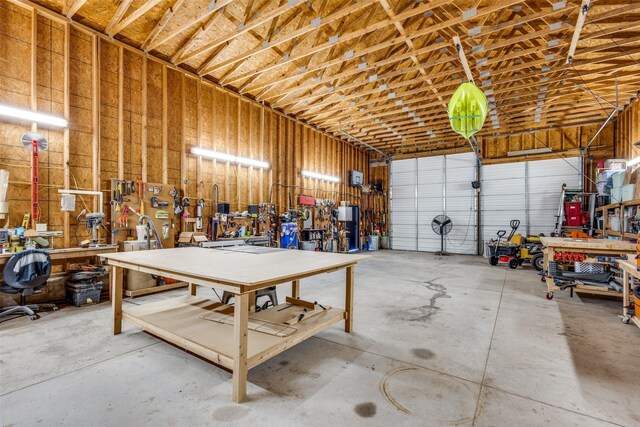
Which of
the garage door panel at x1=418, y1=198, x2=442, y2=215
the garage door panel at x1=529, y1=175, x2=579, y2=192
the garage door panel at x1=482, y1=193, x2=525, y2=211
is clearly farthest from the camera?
the garage door panel at x1=418, y1=198, x2=442, y2=215

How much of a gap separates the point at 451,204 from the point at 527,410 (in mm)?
10415

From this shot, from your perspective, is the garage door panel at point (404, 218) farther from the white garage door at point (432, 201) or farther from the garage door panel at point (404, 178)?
the garage door panel at point (404, 178)

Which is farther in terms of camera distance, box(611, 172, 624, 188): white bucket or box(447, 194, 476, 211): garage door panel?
box(447, 194, 476, 211): garage door panel

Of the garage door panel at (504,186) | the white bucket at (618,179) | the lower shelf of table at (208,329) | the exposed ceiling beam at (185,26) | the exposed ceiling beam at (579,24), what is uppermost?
the exposed ceiling beam at (185,26)

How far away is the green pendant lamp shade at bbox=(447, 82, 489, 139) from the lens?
3369 mm

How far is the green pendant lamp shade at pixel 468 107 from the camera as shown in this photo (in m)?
3.37

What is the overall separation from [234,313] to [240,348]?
338 millimetres

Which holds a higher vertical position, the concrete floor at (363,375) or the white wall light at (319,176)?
the white wall light at (319,176)

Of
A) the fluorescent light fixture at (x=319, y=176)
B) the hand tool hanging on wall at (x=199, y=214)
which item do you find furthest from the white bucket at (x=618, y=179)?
the hand tool hanging on wall at (x=199, y=214)

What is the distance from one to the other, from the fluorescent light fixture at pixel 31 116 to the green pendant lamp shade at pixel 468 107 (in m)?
5.66

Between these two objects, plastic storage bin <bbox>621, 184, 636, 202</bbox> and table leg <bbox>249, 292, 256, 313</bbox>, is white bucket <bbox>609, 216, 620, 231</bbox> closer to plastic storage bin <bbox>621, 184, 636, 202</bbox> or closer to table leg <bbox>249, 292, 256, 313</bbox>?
plastic storage bin <bbox>621, 184, 636, 202</bbox>

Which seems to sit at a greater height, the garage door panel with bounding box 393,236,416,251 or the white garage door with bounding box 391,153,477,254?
the white garage door with bounding box 391,153,477,254

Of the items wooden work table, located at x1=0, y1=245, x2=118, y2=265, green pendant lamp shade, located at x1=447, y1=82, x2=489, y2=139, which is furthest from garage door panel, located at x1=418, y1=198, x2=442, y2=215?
wooden work table, located at x1=0, y1=245, x2=118, y2=265

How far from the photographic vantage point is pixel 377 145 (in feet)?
40.0
